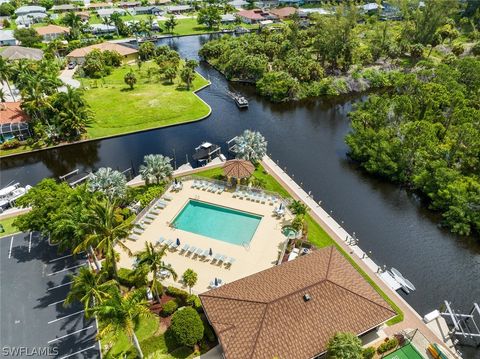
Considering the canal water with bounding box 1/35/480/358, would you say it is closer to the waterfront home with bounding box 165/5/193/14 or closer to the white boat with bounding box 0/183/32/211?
the white boat with bounding box 0/183/32/211

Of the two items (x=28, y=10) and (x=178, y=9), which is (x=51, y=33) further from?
(x=178, y=9)

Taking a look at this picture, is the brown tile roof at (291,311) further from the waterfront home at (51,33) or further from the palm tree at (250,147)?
the waterfront home at (51,33)

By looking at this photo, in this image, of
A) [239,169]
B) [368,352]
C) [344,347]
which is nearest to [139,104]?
[239,169]

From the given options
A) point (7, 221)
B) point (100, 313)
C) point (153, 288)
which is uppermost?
point (100, 313)

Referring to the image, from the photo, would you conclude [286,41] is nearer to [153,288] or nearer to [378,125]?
[378,125]

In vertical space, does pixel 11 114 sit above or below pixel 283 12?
below

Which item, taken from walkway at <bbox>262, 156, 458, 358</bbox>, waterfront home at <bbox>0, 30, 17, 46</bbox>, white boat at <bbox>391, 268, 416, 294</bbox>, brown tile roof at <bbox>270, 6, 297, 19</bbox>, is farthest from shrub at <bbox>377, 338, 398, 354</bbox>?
brown tile roof at <bbox>270, 6, 297, 19</bbox>

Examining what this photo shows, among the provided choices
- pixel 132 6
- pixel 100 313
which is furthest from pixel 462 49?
pixel 132 6
